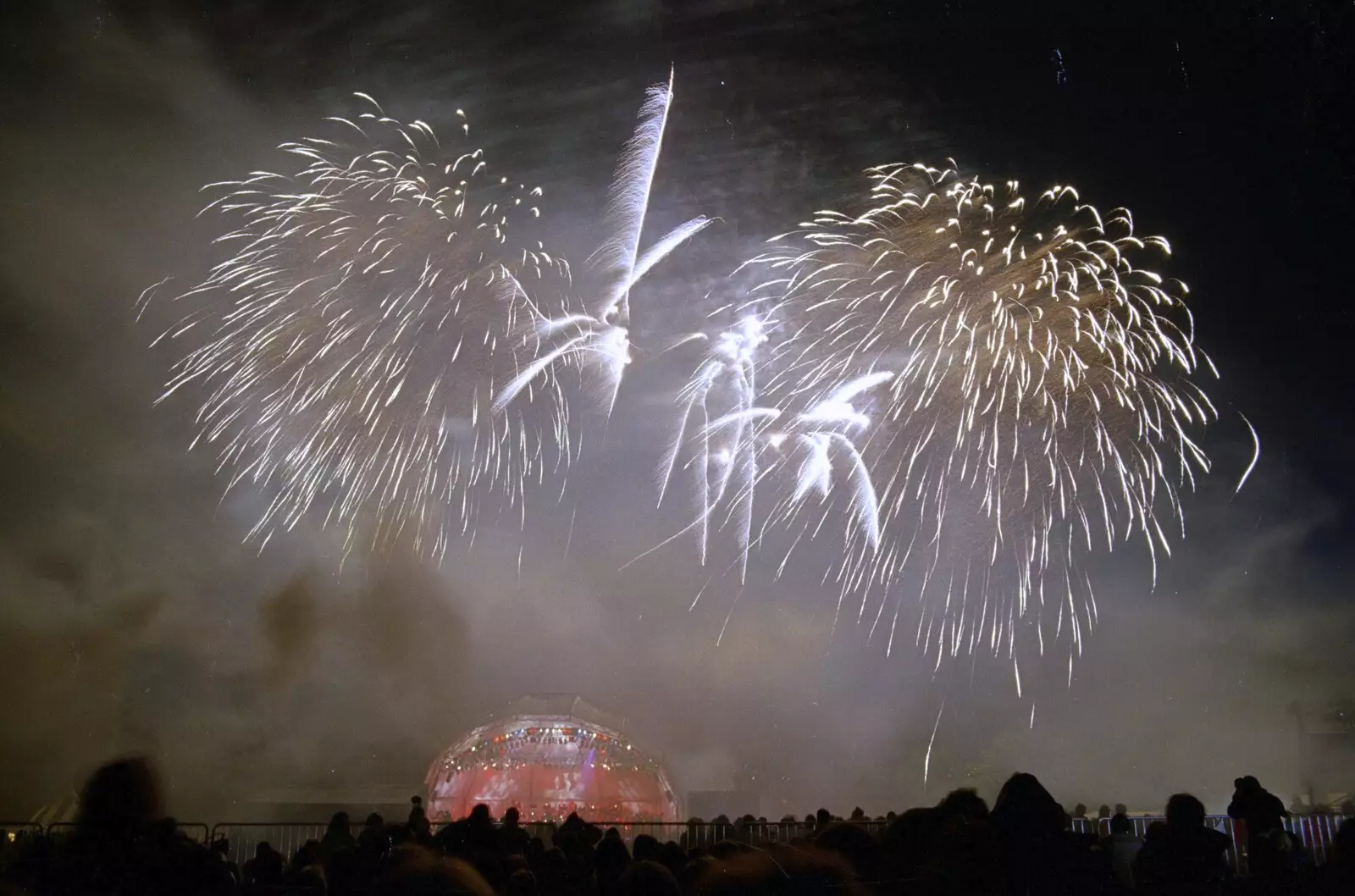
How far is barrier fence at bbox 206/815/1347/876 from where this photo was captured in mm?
8664

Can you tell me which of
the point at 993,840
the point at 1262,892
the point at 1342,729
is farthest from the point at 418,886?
the point at 1342,729

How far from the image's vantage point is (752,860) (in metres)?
3.17

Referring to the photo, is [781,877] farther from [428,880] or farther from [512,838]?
[512,838]

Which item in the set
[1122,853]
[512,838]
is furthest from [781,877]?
[1122,853]

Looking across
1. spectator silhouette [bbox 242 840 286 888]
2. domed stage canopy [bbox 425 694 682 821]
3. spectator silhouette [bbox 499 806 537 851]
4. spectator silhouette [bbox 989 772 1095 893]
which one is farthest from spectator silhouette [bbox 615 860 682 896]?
domed stage canopy [bbox 425 694 682 821]

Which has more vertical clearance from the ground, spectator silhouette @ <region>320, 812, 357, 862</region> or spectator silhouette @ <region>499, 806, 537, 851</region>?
spectator silhouette @ <region>499, 806, 537, 851</region>

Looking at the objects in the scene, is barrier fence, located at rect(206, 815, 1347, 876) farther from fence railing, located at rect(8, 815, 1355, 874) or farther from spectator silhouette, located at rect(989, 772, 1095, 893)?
spectator silhouette, located at rect(989, 772, 1095, 893)

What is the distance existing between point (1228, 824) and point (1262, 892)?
20.9 feet

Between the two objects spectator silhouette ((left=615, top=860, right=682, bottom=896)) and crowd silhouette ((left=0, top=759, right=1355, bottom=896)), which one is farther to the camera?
spectator silhouette ((left=615, top=860, right=682, bottom=896))

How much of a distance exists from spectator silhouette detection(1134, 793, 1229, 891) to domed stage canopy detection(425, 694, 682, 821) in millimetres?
21334

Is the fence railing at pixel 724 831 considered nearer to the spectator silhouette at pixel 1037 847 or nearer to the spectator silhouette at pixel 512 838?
the spectator silhouette at pixel 512 838

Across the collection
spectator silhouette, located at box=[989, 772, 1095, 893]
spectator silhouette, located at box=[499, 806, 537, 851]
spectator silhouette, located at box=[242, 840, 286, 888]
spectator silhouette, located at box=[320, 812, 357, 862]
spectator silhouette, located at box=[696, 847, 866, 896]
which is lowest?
spectator silhouette, located at box=[242, 840, 286, 888]

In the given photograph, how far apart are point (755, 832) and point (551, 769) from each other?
53.1 feet

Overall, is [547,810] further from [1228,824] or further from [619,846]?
[619,846]
